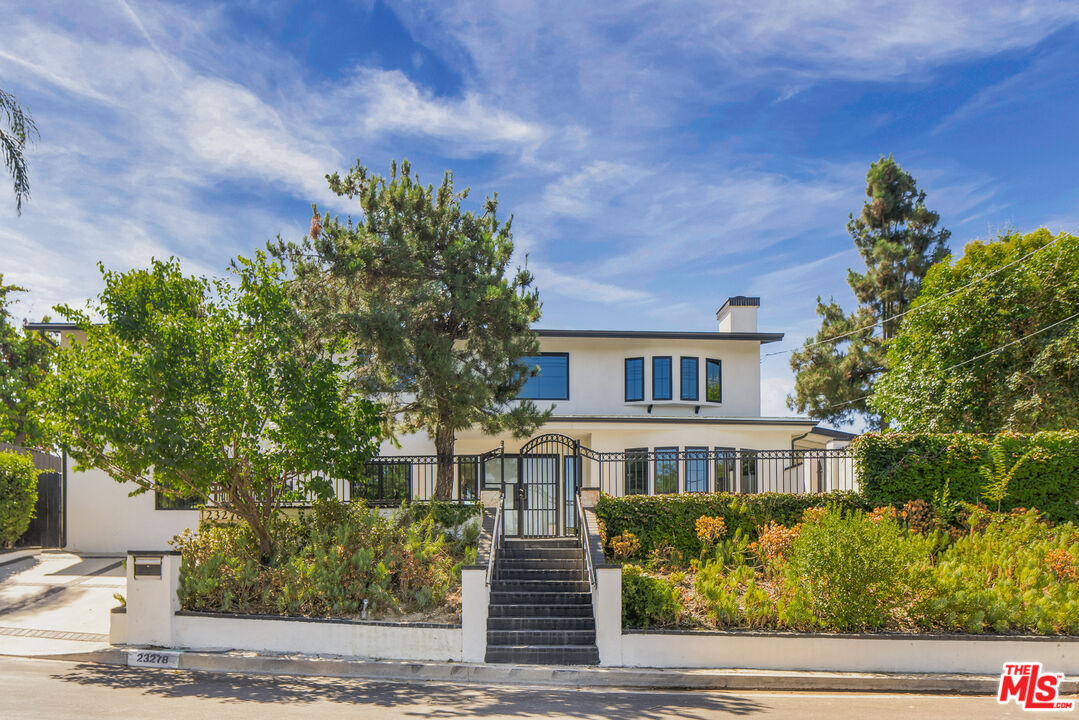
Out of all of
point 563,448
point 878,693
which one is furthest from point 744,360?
point 878,693

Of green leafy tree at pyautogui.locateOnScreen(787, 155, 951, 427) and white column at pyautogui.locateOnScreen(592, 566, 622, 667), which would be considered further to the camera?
green leafy tree at pyautogui.locateOnScreen(787, 155, 951, 427)

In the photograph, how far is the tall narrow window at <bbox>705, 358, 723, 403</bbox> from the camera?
22484 mm

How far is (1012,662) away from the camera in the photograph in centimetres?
982

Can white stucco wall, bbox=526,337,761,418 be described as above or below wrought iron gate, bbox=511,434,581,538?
above

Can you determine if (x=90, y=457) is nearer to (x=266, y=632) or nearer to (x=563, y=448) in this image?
(x=266, y=632)

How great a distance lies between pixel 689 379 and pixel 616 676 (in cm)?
1364

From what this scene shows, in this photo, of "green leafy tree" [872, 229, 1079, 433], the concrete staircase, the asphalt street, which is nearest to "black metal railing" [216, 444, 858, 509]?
the concrete staircase

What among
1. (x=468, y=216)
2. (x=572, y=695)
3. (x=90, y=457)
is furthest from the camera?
(x=468, y=216)

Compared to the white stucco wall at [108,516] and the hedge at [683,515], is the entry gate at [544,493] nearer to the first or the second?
the hedge at [683,515]

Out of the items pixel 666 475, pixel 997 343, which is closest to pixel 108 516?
pixel 666 475

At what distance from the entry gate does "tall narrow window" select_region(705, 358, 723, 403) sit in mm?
5545

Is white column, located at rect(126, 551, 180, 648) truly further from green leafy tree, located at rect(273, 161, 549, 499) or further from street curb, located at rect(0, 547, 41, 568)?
street curb, located at rect(0, 547, 41, 568)

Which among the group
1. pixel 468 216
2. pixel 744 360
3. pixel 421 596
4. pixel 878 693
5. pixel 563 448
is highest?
pixel 468 216

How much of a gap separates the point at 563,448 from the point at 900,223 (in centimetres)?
1964
